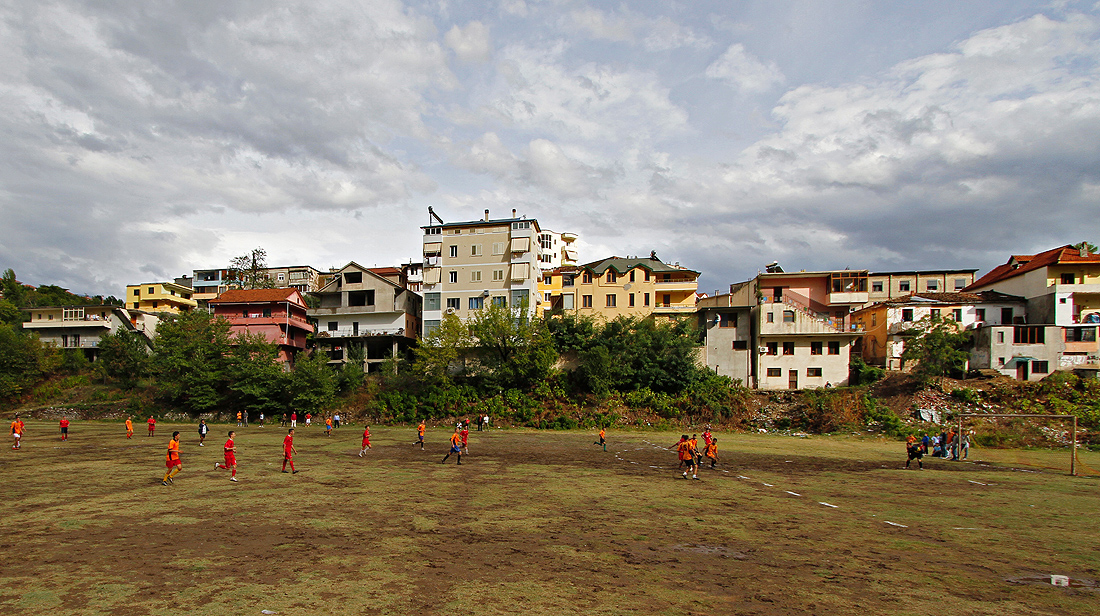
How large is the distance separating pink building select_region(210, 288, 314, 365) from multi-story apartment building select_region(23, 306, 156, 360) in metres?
14.6

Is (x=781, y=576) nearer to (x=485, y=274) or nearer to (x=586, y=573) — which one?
(x=586, y=573)

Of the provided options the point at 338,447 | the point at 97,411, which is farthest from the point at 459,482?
the point at 97,411

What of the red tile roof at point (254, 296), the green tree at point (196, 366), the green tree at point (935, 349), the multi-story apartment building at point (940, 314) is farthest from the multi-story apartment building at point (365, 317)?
the green tree at point (935, 349)

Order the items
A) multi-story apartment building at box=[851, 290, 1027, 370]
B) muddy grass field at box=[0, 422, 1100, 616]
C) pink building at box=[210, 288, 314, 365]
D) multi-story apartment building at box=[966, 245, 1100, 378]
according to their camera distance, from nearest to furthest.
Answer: muddy grass field at box=[0, 422, 1100, 616]
multi-story apartment building at box=[966, 245, 1100, 378]
multi-story apartment building at box=[851, 290, 1027, 370]
pink building at box=[210, 288, 314, 365]

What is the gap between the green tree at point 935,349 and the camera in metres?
46.2

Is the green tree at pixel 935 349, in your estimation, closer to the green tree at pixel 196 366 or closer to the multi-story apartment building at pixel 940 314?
the multi-story apartment building at pixel 940 314

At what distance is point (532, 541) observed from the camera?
1238 centimetres

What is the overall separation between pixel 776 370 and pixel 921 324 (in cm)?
1325

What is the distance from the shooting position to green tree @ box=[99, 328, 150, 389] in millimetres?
62375

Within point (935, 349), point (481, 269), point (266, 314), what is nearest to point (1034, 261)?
point (935, 349)

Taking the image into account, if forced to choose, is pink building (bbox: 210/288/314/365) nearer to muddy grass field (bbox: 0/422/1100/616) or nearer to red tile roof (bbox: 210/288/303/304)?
red tile roof (bbox: 210/288/303/304)

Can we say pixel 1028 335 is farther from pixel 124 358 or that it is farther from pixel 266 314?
pixel 124 358

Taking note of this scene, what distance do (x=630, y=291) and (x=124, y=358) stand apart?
184 ft

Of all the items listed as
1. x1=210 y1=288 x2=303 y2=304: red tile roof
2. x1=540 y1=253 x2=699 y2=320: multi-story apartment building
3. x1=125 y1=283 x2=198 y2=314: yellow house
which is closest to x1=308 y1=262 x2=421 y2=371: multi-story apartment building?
x1=210 y1=288 x2=303 y2=304: red tile roof
